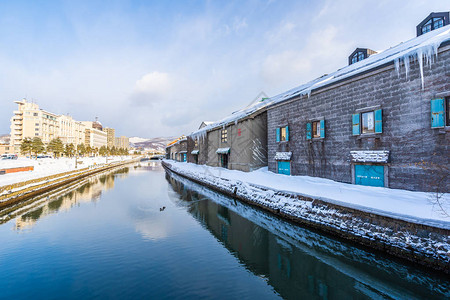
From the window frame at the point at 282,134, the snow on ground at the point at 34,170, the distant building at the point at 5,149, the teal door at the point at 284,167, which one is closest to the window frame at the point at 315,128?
the window frame at the point at 282,134

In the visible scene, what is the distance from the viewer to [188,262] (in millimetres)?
9102

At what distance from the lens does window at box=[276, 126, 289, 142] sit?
776 inches

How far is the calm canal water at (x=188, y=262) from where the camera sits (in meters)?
7.14

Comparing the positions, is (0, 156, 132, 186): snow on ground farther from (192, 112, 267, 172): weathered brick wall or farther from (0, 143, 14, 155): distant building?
(0, 143, 14, 155): distant building

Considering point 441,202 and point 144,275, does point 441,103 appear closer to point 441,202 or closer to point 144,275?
point 441,202

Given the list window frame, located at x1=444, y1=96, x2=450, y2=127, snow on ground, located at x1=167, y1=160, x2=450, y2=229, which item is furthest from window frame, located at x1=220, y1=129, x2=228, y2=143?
window frame, located at x1=444, y1=96, x2=450, y2=127

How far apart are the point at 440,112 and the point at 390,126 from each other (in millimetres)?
2195

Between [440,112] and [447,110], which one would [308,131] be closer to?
[440,112]

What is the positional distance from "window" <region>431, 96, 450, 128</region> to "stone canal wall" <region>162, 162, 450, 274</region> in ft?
17.2

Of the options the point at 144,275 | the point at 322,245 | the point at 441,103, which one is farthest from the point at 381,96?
the point at 144,275

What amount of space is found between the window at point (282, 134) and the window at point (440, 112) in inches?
406

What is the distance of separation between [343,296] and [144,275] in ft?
22.0

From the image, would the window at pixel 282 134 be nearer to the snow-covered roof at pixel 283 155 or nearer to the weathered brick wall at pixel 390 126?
the snow-covered roof at pixel 283 155

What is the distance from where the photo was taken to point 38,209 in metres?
17.2
